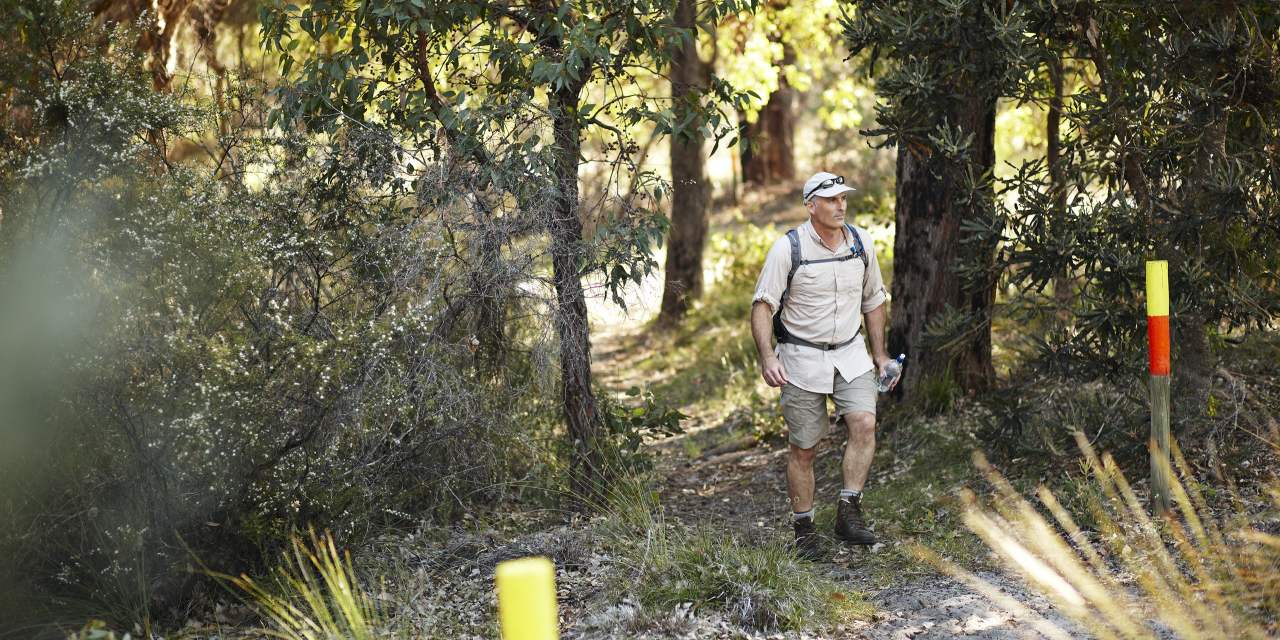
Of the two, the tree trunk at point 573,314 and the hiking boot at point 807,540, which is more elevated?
the tree trunk at point 573,314

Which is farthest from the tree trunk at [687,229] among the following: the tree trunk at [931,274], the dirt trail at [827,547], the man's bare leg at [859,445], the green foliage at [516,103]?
the man's bare leg at [859,445]

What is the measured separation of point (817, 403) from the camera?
624 cm

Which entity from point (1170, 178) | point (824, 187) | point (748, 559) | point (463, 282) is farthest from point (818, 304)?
point (1170, 178)

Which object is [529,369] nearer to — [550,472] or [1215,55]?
[550,472]

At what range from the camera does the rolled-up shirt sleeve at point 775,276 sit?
6070mm

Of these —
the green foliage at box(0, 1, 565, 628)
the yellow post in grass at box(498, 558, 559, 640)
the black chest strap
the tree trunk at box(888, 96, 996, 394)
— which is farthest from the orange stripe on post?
the yellow post in grass at box(498, 558, 559, 640)

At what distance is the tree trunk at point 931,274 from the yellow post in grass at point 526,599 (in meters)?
6.12

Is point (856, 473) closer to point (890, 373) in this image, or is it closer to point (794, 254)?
point (890, 373)

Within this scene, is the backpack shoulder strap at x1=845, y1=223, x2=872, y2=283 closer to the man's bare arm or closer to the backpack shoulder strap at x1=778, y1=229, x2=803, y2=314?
the backpack shoulder strap at x1=778, y1=229, x2=803, y2=314

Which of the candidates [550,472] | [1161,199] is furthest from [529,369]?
[1161,199]

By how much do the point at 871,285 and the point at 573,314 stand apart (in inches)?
64.4

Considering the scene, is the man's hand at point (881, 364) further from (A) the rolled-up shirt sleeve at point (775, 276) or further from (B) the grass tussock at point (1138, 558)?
(B) the grass tussock at point (1138, 558)

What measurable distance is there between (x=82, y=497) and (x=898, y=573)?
3.83 metres

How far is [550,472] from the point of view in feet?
22.7
